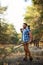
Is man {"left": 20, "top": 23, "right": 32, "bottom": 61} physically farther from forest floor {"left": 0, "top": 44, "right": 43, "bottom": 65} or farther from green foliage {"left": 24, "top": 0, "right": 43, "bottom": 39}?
green foliage {"left": 24, "top": 0, "right": 43, "bottom": 39}

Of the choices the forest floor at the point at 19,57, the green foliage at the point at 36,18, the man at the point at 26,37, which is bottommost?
the forest floor at the point at 19,57

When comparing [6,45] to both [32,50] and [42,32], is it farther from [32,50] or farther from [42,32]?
[42,32]

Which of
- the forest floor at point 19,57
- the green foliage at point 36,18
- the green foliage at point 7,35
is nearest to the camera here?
the forest floor at point 19,57

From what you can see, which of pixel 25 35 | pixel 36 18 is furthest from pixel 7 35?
pixel 36 18

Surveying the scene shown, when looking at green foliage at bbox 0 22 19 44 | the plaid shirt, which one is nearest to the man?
A: the plaid shirt

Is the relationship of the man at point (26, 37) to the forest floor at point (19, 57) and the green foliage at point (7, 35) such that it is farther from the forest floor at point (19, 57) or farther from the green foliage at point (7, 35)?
the green foliage at point (7, 35)

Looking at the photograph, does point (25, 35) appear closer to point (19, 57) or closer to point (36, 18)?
point (19, 57)

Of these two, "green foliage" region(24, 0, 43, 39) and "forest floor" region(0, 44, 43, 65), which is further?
"green foliage" region(24, 0, 43, 39)

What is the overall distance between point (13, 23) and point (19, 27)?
0.17 metres

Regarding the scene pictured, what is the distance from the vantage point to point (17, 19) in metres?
3.55

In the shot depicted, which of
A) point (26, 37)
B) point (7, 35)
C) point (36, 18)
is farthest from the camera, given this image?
point (36, 18)

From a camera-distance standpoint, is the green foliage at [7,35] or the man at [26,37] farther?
the green foliage at [7,35]

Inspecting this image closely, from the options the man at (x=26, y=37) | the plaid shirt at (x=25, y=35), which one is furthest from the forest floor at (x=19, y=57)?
the plaid shirt at (x=25, y=35)

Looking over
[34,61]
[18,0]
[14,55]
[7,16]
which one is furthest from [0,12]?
[34,61]
